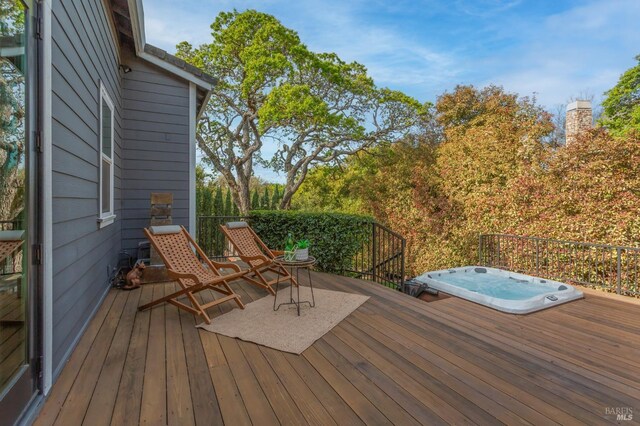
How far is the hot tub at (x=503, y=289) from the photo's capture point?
390 cm

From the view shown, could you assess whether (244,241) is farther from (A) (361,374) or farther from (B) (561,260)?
(B) (561,260)

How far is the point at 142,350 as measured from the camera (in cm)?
253

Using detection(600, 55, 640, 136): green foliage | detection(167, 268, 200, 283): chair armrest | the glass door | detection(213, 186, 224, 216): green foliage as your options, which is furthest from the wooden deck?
detection(600, 55, 640, 136): green foliage

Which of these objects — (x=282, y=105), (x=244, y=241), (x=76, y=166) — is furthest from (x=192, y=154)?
(x=282, y=105)

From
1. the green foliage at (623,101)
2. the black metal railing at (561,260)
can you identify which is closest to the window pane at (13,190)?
the black metal railing at (561,260)

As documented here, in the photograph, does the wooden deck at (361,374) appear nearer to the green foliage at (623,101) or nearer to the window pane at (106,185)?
the window pane at (106,185)

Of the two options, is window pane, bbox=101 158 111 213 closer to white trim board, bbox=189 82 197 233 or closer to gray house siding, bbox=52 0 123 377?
gray house siding, bbox=52 0 123 377

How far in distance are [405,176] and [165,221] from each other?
8.09m

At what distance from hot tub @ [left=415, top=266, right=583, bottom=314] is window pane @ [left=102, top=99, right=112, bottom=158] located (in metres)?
4.77

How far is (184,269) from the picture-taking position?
367 centimetres

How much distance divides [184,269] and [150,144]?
2.54 m

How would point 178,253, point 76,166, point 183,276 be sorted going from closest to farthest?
point 76,166 → point 183,276 → point 178,253

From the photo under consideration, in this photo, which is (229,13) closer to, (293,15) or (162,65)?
(293,15)

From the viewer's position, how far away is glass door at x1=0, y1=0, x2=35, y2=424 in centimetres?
152
